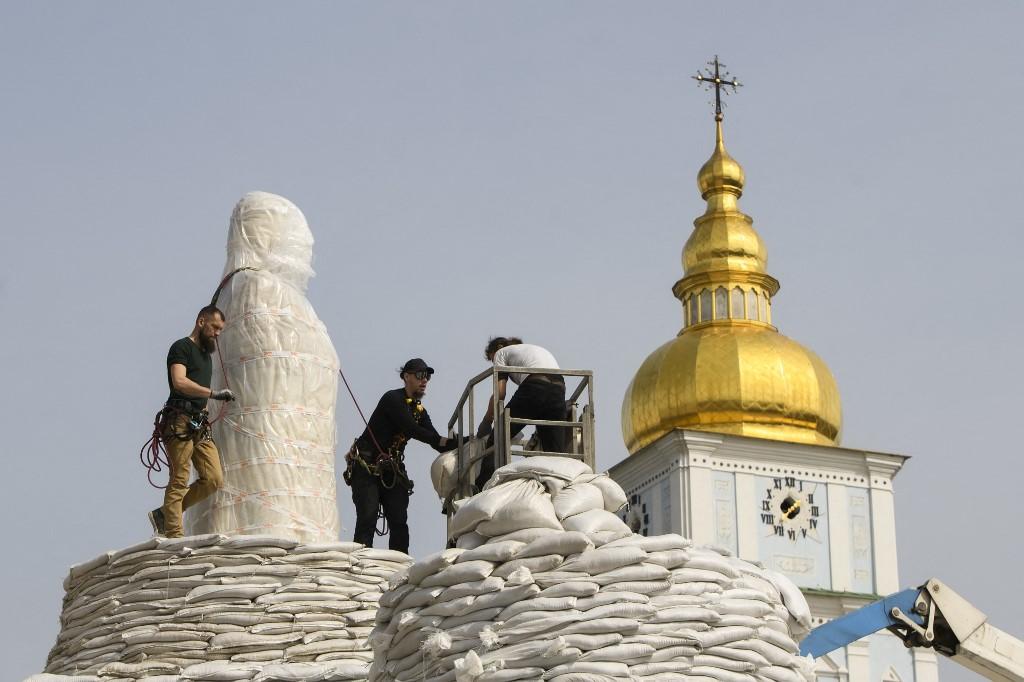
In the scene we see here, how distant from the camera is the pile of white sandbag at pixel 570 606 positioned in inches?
237

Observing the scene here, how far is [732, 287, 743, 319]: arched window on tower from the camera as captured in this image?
133 feet

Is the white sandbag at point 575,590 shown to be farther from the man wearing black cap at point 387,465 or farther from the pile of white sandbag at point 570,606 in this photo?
the man wearing black cap at point 387,465

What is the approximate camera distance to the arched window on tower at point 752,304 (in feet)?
133

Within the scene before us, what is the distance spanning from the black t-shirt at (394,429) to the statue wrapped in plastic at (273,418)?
0.51 m

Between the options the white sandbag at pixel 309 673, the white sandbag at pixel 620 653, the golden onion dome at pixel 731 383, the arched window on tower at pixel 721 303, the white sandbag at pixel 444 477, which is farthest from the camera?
the arched window on tower at pixel 721 303

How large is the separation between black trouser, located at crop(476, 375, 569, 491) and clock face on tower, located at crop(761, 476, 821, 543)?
29446 millimetres

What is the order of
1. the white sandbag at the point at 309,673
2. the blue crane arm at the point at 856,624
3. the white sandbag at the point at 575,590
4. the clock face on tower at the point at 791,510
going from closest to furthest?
the white sandbag at the point at 575,590, the white sandbag at the point at 309,673, the blue crane arm at the point at 856,624, the clock face on tower at the point at 791,510

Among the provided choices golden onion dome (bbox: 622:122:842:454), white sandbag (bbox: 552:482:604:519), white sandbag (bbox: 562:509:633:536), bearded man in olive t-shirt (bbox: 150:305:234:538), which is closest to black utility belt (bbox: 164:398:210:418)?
bearded man in olive t-shirt (bbox: 150:305:234:538)

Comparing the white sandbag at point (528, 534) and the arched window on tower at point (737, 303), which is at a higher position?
the arched window on tower at point (737, 303)

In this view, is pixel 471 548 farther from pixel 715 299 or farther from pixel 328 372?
pixel 715 299

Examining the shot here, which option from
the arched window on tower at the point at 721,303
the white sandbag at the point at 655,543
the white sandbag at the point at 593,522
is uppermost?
the arched window on tower at the point at 721,303

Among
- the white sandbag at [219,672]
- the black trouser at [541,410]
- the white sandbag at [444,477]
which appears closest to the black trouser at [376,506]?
the white sandbag at [444,477]

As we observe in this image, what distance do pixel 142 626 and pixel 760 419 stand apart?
31480mm

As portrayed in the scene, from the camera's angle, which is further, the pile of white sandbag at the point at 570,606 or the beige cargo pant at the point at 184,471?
the beige cargo pant at the point at 184,471
